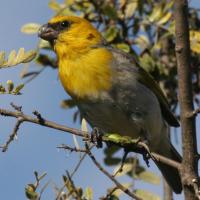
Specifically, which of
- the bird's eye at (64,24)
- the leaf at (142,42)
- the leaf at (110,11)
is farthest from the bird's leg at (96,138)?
the bird's eye at (64,24)

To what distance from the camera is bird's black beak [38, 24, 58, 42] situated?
3852mm

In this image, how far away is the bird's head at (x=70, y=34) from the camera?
13.4ft

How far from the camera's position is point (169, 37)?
3.97 meters

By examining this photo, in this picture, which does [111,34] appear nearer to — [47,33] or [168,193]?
[47,33]

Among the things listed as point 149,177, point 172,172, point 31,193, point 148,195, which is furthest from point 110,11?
point 31,193

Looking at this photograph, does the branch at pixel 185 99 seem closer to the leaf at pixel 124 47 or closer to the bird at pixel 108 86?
the leaf at pixel 124 47

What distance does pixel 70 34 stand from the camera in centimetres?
425

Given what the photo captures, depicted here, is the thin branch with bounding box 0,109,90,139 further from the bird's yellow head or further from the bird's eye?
the bird's eye

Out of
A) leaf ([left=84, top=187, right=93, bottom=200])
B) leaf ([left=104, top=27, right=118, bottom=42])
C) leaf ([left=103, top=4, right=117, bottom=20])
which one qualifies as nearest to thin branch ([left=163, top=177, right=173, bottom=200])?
leaf ([left=84, top=187, right=93, bottom=200])

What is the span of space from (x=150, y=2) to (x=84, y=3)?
49 centimetres

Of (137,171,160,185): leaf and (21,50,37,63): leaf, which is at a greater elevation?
(21,50,37,63): leaf

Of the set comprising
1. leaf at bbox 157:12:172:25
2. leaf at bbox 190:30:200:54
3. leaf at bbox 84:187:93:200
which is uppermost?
leaf at bbox 157:12:172:25

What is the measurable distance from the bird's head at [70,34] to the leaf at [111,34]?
506mm

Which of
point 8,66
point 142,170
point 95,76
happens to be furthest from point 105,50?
point 8,66
